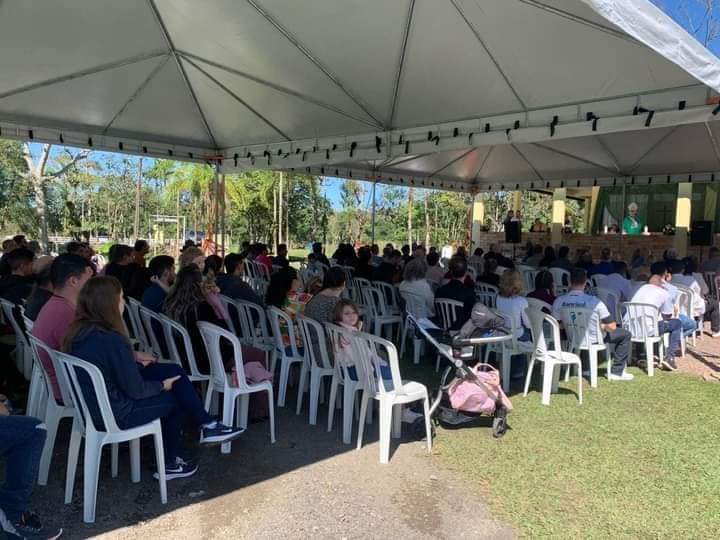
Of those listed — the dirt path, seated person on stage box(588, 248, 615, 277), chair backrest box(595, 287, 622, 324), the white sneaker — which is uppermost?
seated person on stage box(588, 248, 615, 277)

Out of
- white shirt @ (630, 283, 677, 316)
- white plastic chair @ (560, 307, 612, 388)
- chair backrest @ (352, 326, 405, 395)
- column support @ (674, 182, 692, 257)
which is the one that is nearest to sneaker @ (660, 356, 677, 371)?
white shirt @ (630, 283, 677, 316)

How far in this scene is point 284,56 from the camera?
601 cm

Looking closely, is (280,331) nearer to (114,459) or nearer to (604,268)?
(114,459)

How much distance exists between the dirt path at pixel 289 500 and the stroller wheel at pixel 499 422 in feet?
1.85

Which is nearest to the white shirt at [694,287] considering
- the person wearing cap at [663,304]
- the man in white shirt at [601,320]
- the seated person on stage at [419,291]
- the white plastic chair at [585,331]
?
A: the person wearing cap at [663,304]

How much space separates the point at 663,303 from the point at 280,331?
13.1 feet

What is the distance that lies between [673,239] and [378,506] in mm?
13038

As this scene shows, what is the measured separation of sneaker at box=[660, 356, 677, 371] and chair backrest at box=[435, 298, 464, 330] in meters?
2.47

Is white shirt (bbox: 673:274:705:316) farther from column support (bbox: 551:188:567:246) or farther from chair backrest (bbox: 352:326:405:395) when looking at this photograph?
column support (bbox: 551:188:567:246)

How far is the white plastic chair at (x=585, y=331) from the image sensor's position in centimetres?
471

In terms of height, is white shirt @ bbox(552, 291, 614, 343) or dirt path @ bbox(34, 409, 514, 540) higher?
white shirt @ bbox(552, 291, 614, 343)

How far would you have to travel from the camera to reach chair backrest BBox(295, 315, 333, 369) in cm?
367

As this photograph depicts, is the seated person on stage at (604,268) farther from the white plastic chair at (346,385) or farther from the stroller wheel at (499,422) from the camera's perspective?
the white plastic chair at (346,385)

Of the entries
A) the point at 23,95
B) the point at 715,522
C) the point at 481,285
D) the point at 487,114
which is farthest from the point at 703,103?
the point at 23,95
